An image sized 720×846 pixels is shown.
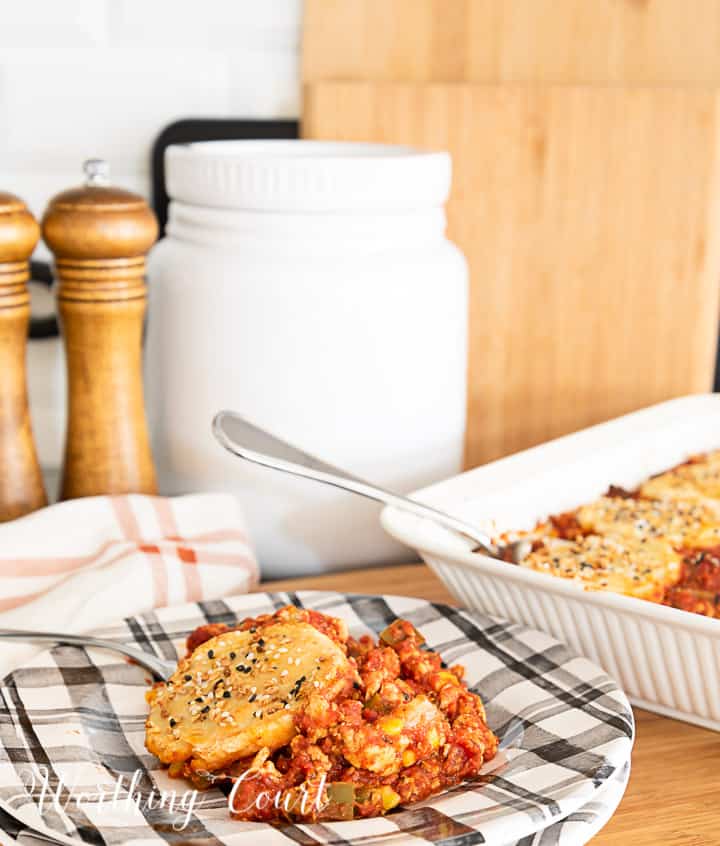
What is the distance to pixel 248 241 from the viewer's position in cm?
98

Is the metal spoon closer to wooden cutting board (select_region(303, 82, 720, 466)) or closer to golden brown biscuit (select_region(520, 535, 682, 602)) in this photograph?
golden brown biscuit (select_region(520, 535, 682, 602))

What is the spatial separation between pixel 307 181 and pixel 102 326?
0.20 m

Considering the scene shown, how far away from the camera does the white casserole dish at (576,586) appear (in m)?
0.71

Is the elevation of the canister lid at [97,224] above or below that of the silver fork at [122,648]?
above

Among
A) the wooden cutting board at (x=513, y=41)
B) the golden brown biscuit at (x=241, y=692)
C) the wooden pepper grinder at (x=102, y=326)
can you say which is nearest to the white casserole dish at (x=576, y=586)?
the golden brown biscuit at (x=241, y=692)

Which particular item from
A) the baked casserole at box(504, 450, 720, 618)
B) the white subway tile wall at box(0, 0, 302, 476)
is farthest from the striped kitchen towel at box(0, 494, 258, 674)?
the white subway tile wall at box(0, 0, 302, 476)

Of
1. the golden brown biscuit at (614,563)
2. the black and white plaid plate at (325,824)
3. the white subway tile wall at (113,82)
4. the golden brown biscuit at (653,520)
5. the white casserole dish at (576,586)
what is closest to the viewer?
the black and white plaid plate at (325,824)

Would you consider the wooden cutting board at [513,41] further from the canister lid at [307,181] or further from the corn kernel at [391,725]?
the corn kernel at [391,725]

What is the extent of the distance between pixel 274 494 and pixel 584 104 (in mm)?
531

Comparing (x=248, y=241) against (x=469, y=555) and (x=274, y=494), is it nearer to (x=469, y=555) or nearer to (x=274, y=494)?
(x=274, y=494)

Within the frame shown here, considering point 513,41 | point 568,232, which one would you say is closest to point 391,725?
point 568,232

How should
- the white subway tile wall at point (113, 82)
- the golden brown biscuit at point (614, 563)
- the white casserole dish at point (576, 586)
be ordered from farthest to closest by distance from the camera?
the white subway tile wall at point (113, 82) < the golden brown biscuit at point (614, 563) < the white casserole dish at point (576, 586)

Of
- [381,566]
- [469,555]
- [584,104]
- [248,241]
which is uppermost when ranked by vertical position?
[584,104]

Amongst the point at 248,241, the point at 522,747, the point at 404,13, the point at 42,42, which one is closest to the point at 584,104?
the point at 404,13
